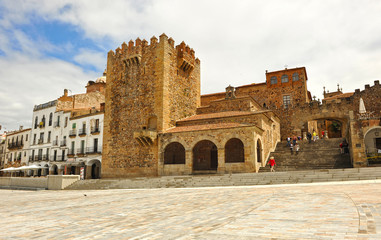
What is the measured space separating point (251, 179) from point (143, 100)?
13.3m

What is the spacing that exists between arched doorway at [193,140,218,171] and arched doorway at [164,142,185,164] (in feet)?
4.29

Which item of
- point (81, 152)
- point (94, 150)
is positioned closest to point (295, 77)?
point (94, 150)

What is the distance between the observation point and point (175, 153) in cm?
2430

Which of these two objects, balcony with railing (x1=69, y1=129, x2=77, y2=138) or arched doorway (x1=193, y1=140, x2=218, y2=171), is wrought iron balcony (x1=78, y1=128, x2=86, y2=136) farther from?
arched doorway (x1=193, y1=140, x2=218, y2=171)

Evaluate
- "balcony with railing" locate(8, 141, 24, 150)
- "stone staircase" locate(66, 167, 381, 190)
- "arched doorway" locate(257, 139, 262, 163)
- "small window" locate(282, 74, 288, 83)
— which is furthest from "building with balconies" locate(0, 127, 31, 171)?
"small window" locate(282, 74, 288, 83)

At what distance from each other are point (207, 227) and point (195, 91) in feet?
78.9

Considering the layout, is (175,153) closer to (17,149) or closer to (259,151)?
(259,151)

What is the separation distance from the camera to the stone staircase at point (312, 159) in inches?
722

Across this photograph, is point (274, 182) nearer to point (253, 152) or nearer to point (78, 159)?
point (253, 152)

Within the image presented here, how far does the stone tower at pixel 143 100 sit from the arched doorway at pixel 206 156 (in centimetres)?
326

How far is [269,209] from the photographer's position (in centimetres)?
594

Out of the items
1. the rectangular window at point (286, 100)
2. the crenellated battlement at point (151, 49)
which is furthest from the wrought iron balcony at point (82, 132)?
the rectangular window at point (286, 100)

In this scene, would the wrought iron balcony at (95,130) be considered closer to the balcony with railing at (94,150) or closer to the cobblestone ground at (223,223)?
the balcony with railing at (94,150)

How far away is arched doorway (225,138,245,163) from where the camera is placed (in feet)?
72.5
